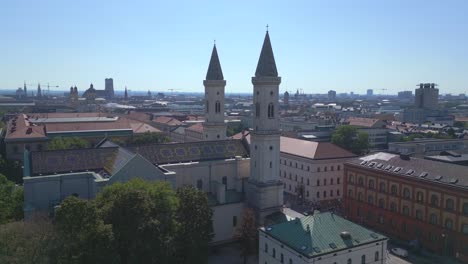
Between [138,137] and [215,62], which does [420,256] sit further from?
[138,137]

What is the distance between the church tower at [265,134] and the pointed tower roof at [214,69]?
1487 centimetres

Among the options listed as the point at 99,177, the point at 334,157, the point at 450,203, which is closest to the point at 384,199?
the point at 450,203

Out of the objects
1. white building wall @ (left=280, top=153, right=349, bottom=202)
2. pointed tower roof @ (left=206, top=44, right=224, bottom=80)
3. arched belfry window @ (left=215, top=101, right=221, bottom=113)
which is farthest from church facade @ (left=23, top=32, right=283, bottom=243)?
white building wall @ (left=280, top=153, right=349, bottom=202)

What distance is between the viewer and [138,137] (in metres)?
125

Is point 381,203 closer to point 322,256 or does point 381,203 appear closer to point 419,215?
point 419,215

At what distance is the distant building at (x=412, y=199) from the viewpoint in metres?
60.6

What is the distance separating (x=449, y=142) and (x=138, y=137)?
93114 millimetres

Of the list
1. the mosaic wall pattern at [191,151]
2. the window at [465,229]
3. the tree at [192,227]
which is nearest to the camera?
the tree at [192,227]

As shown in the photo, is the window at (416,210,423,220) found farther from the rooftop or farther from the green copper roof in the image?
the green copper roof

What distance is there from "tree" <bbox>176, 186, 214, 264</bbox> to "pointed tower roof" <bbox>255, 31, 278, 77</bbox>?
78.9 feet

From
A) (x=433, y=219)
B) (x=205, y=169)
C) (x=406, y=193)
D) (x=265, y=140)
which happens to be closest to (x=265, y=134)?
(x=265, y=140)

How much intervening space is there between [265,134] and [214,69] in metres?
21.7

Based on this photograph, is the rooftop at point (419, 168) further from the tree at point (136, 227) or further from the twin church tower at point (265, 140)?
the tree at point (136, 227)

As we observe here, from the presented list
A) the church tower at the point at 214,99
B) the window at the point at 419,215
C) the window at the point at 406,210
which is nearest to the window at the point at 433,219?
the window at the point at 419,215
